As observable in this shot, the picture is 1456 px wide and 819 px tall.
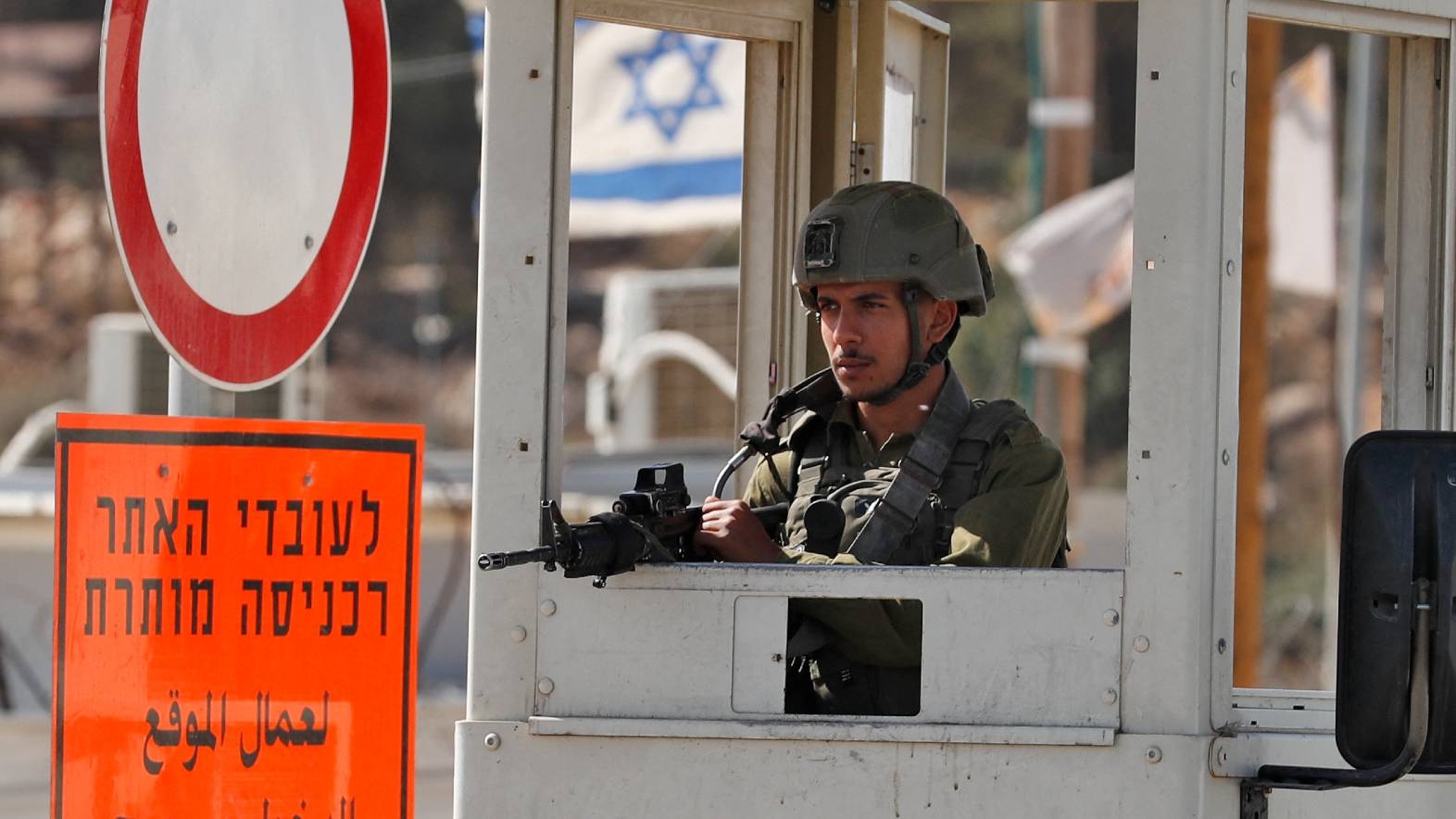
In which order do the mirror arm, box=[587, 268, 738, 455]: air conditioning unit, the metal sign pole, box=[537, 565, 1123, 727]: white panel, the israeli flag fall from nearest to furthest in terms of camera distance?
the mirror arm
box=[537, 565, 1123, 727]: white panel
the metal sign pole
the israeli flag
box=[587, 268, 738, 455]: air conditioning unit

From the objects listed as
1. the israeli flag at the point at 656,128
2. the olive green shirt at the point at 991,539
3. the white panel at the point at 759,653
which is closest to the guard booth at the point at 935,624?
the white panel at the point at 759,653

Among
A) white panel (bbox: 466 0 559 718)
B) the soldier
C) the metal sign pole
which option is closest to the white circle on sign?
the metal sign pole

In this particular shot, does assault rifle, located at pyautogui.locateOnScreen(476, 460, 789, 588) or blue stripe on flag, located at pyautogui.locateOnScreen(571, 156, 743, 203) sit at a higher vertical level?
blue stripe on flag, located at pyautogui.locateOnScreen(571, 156, 743, 203)

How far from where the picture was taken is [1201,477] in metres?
2.79

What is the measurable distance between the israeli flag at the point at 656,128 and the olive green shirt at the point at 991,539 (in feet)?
31.6

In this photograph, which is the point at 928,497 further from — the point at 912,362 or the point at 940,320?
the point at 940,320

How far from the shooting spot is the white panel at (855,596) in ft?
9.07

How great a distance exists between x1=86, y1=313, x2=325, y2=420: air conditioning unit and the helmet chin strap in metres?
10.1

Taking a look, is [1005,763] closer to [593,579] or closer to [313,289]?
[593,579]

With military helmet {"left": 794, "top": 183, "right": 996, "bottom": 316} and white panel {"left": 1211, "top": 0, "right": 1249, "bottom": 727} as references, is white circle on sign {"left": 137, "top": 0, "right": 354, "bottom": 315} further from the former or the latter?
white panel {"left": 1211, "top": 0, "right": 1249, "bottom": 727}

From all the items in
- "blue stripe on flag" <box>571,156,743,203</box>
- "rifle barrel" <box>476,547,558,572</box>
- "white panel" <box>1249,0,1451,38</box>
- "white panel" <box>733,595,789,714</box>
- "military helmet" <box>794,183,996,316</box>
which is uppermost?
"blue stripe on flag" <box>571,156,743,203</box>

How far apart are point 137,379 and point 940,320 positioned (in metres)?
12.4

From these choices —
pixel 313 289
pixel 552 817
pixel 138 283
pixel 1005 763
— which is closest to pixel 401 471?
pixel 313 289

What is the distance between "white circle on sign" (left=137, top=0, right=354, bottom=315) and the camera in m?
3.16
